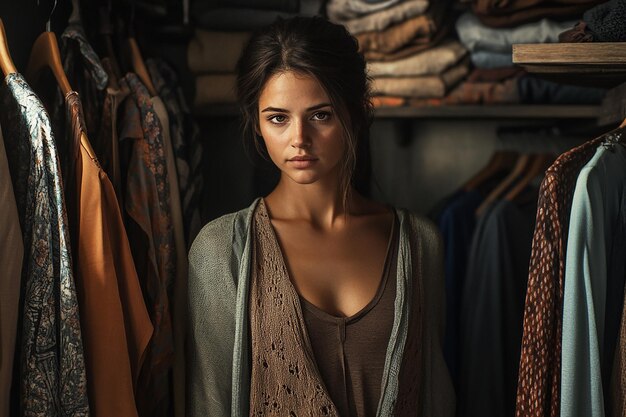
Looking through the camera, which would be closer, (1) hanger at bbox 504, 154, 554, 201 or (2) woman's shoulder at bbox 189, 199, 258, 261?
(2) woman's shoulder at bbox 189, 199, 258, 261

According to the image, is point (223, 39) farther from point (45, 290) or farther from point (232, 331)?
point (45, 290)

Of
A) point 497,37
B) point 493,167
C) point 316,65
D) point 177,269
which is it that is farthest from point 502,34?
point 177,269

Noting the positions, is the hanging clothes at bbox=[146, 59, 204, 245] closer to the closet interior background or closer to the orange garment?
the closet interior background

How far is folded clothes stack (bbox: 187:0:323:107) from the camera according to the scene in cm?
210

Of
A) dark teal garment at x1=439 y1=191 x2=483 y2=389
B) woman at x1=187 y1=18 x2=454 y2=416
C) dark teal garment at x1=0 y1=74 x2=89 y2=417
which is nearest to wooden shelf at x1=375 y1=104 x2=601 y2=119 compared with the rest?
dark teal garment at x1=439 y1=191 x2=483 y2=389

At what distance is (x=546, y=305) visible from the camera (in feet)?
4.48

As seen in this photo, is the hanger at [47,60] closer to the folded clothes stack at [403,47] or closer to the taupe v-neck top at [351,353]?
the taupe v-neck top at [351,353]

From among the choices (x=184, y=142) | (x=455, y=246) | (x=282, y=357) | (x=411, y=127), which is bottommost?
(x=282, y=357)

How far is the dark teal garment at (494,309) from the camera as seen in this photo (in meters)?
1.92

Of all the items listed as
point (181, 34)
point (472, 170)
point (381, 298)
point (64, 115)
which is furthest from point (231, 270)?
point (472, 170)

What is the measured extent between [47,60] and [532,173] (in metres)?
1.27

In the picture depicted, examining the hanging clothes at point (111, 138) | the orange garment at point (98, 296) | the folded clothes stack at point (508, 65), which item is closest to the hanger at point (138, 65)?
the hanging clothes at point (111, 138)

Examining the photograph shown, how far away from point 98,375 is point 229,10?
1.13m

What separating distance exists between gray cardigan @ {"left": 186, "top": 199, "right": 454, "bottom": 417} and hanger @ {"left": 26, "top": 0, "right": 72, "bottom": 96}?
0.41 metres
